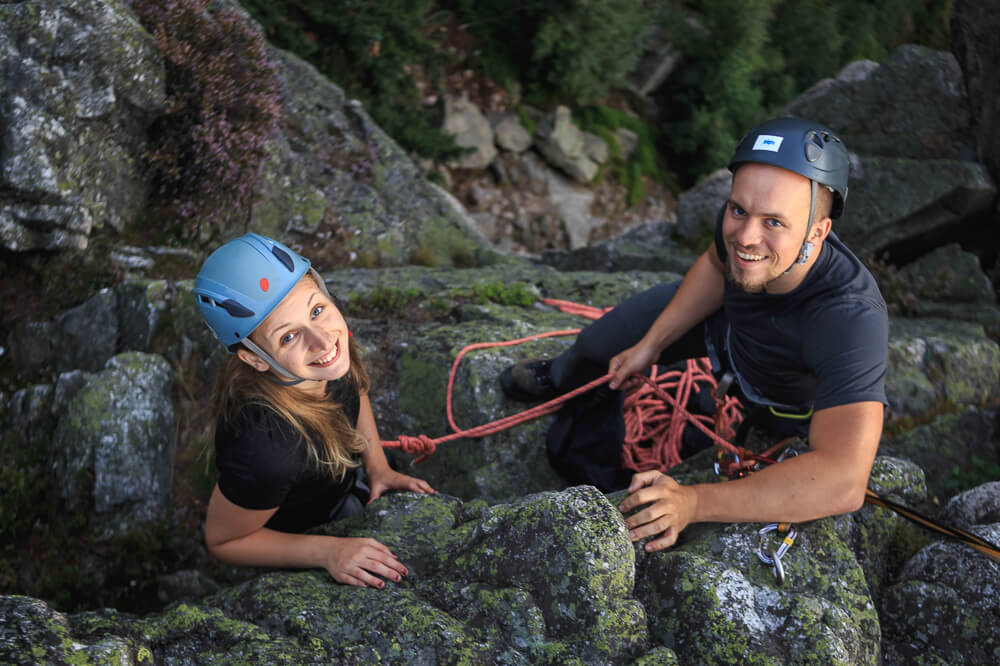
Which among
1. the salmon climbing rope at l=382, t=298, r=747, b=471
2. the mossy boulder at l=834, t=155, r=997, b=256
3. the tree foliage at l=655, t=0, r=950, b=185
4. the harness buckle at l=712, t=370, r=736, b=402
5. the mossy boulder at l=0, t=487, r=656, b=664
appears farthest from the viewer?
the tree foliage at l=655, t=0, r=950, b=185

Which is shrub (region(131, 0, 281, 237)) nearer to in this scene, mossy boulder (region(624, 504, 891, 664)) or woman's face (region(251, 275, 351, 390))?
woman's face (region(251, 275, 351, 390))

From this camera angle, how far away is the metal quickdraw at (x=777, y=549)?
109 inches

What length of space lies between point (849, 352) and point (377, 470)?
2272 mm

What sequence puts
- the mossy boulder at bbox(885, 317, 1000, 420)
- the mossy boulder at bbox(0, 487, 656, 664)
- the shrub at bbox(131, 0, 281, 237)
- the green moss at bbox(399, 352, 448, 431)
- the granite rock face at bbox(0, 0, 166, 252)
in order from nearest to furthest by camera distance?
the mossy boulder at bbox(0, 487, 656, 664), the green moss at bbox(399, 352, 448, 431), the granite rock face at bbox(0, 0, 166, 252), the mossy boulder at bbox(885, 317, 1000, 420), the shrub at bbox(131, 0, 281, 237)

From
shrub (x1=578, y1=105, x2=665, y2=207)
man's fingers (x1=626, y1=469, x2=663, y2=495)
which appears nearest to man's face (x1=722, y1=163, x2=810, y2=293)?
man's fingers (x1=626, y1=469, x2=663, y2=495)

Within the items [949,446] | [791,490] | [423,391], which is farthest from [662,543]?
[949,446]

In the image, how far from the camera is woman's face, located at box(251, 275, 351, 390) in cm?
302

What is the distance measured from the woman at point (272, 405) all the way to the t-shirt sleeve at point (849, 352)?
1817 mm

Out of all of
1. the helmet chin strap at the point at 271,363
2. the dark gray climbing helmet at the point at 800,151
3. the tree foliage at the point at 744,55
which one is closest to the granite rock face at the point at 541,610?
the helmet chin strap at the point at 271,363

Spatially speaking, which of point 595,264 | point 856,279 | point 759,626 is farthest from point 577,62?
point 759,626

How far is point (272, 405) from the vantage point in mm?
2998

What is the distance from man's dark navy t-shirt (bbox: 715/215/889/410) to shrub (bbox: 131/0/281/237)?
13.6ft

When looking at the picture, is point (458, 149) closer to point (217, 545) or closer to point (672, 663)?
point (217, 545)

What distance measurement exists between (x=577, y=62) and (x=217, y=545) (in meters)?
12.1
